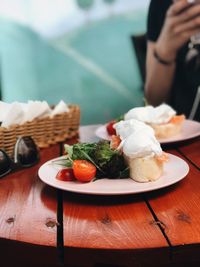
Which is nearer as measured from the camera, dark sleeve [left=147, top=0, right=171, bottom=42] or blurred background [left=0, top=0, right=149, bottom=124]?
dark sleeve [left=147, top=0, right=171, bottom=42]

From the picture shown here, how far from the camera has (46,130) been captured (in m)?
1.31

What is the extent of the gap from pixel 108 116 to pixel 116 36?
24.1 inches

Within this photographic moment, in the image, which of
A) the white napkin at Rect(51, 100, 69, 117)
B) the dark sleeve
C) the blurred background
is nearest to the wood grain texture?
the white napkin at Rect(51, 100, 69, 117)

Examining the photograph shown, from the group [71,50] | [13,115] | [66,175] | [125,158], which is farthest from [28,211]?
[71,50]


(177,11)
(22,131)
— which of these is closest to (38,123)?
(22,131)

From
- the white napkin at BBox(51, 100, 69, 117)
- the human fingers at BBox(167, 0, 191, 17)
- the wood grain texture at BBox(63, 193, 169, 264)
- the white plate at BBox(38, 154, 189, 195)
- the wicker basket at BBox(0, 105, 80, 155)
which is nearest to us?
the wood grain texture at BBox(63, 193, 169, 264)

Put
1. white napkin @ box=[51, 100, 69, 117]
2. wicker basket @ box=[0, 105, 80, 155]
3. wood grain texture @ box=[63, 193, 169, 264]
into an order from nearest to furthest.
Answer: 1. wood grain texture @ box=[63, 193, 169, 264]
2. wicker basket @ box=[0, 105, 80, 155]
3. white napkin @ box=[51, 100, 69, 117]

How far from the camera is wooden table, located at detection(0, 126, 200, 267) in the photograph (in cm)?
65

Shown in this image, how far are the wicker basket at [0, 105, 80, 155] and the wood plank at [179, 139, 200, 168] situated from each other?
379 mm

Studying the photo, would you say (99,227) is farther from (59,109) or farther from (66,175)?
(59,109)

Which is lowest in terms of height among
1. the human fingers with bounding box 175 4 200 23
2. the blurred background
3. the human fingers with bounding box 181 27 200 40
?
the blurred background

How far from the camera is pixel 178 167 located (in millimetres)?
926

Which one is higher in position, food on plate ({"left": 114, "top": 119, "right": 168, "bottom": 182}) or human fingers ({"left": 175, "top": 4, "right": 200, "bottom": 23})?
human fingers ({"left": 175, "top": 4, "right": 200, "bottom": 23})

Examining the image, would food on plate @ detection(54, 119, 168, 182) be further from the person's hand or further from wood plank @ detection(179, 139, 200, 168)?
the person's hand
